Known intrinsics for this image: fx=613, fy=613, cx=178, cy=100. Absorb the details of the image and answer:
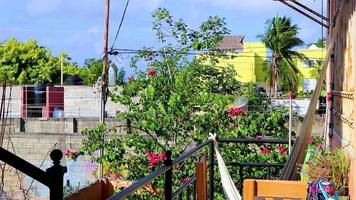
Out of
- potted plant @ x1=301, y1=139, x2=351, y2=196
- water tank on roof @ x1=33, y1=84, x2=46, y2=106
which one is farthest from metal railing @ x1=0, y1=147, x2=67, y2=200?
water tank on roof @ x1=33, y1=84, x2=46, y2=106

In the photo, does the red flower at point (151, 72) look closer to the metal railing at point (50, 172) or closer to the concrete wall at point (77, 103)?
the metal railing at point (50, 172)

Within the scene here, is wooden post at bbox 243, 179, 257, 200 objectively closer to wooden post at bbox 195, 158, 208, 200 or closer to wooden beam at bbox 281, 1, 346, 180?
wooden post at bbox 195, 158, 208, 200

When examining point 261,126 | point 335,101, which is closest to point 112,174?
point 261,126

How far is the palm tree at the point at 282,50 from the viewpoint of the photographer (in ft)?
111

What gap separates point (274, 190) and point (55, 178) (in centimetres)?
235

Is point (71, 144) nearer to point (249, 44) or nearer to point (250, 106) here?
point (250, 106)

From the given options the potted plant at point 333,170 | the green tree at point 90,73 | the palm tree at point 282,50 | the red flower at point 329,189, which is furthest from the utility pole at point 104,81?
the green tree at point 90,73

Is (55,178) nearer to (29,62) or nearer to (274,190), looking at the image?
(274,190)

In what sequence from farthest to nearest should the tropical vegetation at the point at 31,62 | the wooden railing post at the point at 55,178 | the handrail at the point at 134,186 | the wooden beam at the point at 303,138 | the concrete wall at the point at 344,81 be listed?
the tropical vegetation at the point at 31,62, the wooden beam at the point at 303,138, the concrete wall at the point at 344,81, the handrail at the point at 134,186, the wooden railing post at the point at 55,178

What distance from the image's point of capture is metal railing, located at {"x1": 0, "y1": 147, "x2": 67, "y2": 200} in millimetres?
1315

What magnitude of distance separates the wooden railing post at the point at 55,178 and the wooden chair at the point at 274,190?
2.29 metres

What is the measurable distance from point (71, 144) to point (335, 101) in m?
10.7

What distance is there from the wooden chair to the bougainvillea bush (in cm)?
226

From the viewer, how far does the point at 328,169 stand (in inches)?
133
